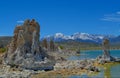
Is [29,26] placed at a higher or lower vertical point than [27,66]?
higher

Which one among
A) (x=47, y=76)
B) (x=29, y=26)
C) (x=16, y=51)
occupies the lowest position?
(x=47, y=76)

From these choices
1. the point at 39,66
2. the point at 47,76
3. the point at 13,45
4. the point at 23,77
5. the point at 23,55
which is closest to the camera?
the point at 23,77

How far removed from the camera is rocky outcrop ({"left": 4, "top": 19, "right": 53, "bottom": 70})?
5050 centimetres

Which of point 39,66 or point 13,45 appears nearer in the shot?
point 39,66

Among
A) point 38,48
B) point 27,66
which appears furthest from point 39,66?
point 38,48

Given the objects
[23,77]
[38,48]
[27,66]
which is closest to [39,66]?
[27,66]

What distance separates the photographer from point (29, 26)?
56.2 m

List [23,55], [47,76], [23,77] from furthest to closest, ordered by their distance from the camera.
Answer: [23,55] → [47,76] → [23,77]

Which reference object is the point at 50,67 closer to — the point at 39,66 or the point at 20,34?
the point at 39,66

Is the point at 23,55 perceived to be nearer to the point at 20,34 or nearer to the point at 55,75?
the point at 20,34

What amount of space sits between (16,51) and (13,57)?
3.80ft

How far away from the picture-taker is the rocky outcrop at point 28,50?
50.5 m

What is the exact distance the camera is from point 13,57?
54125mm

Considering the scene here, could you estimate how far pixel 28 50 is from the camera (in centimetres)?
5412
